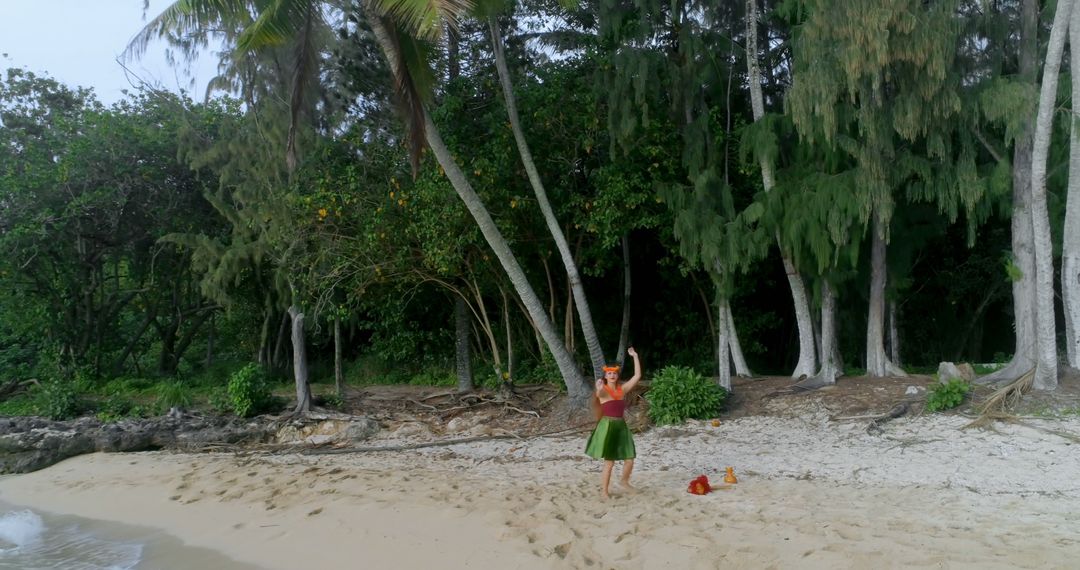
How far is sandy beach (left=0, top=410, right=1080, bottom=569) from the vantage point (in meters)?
5.56

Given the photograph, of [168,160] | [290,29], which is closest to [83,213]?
[168,160]

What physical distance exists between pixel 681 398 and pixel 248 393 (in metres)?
8.09

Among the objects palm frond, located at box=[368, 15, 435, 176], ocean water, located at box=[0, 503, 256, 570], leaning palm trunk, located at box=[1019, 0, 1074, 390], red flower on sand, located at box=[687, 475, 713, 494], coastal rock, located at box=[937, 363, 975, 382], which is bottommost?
ocean water, located at box=[0, 503, 256, 570]

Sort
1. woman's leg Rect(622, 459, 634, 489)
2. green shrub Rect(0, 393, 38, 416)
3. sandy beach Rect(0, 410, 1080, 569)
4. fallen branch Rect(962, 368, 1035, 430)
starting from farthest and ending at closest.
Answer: green shrub Rect(0, 393, 38, 416) < fallen branch Rect(962, 368, 1035, 430) < woman's leg Rect(622, 459, 634, 489) < sandy beach Rect(0, 410, 1080, 569)

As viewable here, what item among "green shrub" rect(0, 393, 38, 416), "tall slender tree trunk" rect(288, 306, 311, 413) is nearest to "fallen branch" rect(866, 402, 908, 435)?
"tall slender tree trunk" rect(288, 306, 311, 413)

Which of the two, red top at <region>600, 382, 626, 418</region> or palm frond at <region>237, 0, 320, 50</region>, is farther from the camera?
palm frond at <region>237, 0, 320, 50</region>

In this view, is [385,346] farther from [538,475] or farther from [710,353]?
[538,475]

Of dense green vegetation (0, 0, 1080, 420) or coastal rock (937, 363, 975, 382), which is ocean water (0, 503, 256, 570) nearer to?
dense green vegetation (0, 0, 1080, 420)

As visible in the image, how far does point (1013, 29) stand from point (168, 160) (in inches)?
719

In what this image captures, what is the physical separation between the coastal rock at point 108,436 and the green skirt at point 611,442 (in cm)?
798

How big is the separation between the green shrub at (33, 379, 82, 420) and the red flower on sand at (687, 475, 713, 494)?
13.9 metres

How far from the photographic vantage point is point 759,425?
399 inches

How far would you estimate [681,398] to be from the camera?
1058cm

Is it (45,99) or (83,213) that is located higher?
(45,99)
